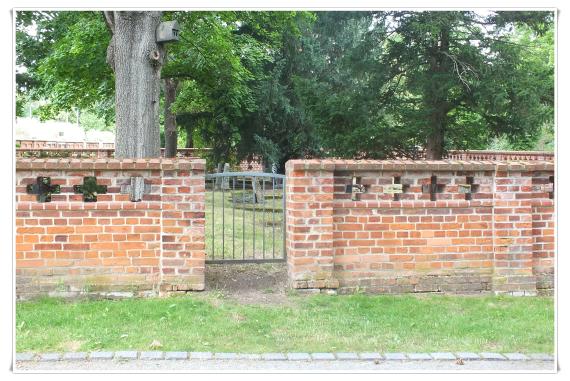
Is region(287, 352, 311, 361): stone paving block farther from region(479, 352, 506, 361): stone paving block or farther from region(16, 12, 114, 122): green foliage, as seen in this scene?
region(16, 12, 114, 122): green foliage

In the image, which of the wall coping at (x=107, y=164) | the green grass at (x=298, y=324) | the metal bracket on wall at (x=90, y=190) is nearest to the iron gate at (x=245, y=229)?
the wall coping at (x=107, y=164)

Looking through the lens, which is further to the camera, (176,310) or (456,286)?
(456,286)

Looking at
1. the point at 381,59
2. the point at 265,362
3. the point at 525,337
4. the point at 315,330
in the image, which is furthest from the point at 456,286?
the point at 381,59

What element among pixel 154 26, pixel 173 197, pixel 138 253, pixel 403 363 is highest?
pixel 154 26

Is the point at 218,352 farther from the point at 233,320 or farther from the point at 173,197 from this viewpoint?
the point at 173,197

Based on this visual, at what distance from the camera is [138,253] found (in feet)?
21.6

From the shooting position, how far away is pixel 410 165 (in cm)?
680

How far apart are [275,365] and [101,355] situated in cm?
137

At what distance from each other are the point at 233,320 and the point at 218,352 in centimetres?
95

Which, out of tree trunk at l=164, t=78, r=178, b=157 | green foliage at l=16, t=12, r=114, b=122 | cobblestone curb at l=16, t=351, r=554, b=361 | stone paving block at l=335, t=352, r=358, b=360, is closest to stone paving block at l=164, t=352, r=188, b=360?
cobblestone curb at l=16, t=351, r=554, b=361

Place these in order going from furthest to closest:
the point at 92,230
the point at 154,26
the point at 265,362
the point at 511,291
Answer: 1. the point at 154,26
2. the point at 511,291
3. the point at 92,230
4. the point at 265,362

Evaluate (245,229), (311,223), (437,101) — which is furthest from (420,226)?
(437,101)

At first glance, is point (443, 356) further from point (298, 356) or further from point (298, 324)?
point (298, 324)

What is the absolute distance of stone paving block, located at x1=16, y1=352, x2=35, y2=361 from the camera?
466cm
